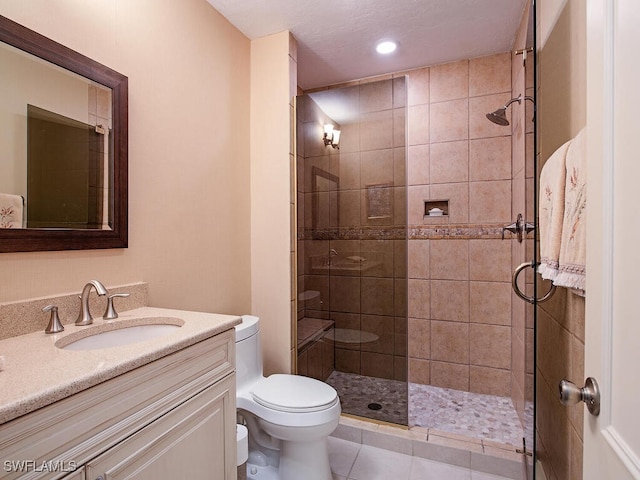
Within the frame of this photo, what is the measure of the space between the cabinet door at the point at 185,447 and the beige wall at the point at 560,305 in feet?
3.84

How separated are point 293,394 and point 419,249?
1.57 m

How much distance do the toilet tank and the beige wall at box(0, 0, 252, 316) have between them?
287 mm

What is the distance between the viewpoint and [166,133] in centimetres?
157

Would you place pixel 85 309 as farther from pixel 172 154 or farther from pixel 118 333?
pixel 172 154

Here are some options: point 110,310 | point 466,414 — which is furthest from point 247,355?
point 466,414

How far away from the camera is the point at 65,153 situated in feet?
3.87

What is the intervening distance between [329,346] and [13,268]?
176cm

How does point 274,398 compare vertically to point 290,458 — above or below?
above

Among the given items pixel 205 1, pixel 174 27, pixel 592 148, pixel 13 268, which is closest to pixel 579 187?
pixel 592 148

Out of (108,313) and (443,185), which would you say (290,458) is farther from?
(443,185)

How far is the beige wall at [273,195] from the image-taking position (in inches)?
83.2

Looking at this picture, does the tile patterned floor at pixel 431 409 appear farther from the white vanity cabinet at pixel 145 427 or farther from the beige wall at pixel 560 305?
the white vanity cabinet at pixel 145 427

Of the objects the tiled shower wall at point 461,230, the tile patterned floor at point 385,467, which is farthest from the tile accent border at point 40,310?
the tile patterned floor at point 385,467

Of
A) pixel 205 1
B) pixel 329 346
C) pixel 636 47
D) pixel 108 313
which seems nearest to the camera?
pixel 636 47
